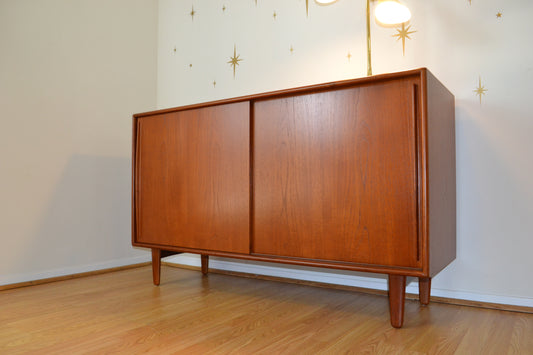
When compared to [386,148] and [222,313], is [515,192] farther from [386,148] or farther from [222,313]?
[222,313]

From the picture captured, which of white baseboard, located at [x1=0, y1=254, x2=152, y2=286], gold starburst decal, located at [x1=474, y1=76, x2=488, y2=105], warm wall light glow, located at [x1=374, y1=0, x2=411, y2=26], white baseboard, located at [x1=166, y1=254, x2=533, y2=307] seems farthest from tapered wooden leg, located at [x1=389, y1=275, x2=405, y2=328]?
white baseboard, located at [x1=0, y1=254, x2=152, y2=286]

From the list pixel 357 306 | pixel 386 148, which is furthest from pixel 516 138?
pixel 357 306

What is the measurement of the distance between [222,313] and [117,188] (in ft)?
4.11

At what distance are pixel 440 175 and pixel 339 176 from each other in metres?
0.34

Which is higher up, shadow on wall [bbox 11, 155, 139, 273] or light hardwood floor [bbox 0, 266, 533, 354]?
shadow on wall [bbox 11, 155, 139, 273]

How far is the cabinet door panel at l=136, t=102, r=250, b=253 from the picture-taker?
1505 mm

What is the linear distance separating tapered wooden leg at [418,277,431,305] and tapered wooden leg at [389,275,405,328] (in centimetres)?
29

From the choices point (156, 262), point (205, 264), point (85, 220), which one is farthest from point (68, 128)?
point (205, 264)

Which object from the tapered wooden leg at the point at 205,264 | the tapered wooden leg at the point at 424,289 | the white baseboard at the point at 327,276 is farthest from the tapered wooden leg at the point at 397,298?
the tapered wooden leg at the point at 205,264

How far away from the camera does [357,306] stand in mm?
1484

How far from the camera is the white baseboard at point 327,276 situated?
56.7 inches

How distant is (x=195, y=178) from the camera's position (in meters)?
1.62

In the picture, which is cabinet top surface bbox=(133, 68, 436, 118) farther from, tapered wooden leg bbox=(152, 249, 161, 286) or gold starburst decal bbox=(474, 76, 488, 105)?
tapered wooden leg bbox=(152, 249, 161, 286)

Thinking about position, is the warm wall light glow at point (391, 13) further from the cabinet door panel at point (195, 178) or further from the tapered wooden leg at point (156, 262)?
the tapered wooden leg at point (156, 262)
